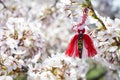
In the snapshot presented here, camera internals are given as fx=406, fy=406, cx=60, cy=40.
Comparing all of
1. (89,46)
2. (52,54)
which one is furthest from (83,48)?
(52,54)

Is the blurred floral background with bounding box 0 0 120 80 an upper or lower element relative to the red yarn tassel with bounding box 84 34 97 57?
upper

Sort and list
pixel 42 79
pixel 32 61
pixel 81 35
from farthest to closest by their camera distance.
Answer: pixel 32 61, pixel 42 79, pixel 81 35

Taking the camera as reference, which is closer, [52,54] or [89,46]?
[89,46]

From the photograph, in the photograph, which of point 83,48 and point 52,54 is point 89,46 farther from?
point 52,54

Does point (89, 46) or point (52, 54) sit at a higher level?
point (52, 54)

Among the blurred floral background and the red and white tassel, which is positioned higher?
the blurred floral background

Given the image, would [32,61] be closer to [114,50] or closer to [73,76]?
[73,76]

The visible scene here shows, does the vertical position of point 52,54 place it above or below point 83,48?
above

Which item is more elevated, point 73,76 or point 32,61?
point 32,61

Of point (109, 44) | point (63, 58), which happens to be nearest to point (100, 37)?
point (109, 44)

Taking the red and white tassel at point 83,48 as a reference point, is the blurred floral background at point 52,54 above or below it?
above

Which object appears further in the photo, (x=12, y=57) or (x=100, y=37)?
(x=12, y=57)
